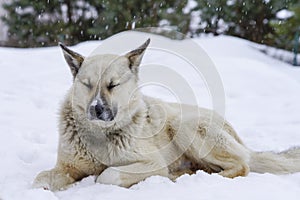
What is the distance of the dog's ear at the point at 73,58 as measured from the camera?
405 centimetres

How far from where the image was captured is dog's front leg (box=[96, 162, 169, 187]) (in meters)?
3.74

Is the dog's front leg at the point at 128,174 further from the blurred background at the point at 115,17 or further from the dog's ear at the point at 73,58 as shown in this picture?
the blurred background at the point at 115,17

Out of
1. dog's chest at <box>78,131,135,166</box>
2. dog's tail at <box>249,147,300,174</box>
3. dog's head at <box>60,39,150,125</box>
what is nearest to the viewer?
dog's head at <box>60,39,150,125</box>

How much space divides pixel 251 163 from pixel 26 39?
39.6 feet

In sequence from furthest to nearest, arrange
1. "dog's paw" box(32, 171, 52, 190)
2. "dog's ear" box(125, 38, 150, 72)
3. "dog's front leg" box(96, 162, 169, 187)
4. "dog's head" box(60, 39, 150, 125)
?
"dog's ear" box(125, 38, 150, 72) < "dog's head" box(60, 39, 150, 125) < "dog's front leg" box(96, 162, 169, 187) < "dog's paw" box(32, 171, 52, 190)

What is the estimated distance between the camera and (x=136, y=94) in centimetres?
Answer: 430

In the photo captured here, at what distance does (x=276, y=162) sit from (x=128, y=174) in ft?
4.98

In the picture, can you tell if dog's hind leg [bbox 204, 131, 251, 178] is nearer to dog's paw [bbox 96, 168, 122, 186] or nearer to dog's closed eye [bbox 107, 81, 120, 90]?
dog's paw [bbox 96, 168, 122, 186]

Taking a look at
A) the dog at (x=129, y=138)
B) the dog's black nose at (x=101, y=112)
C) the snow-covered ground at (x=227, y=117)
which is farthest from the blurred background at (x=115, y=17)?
the dog's black nose at (x=101, y=112)

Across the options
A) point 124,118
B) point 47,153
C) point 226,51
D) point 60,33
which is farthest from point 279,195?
point 60,33

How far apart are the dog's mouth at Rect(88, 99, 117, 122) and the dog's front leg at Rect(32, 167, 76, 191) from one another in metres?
0.54

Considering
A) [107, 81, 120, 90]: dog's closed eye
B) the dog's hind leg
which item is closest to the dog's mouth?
[107, 81, 120, 90]: dog's closed eye

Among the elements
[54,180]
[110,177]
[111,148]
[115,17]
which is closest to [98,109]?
[111,148]

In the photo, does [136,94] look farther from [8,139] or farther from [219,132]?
[8,139]
